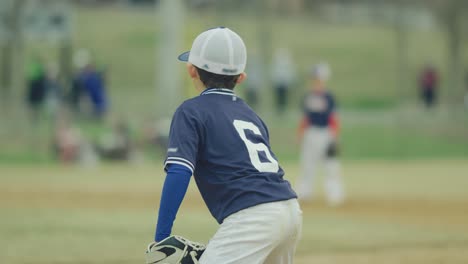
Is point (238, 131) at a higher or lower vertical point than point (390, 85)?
higher

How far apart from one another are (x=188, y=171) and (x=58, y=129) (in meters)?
20.2

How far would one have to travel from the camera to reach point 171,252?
5387 millimetres

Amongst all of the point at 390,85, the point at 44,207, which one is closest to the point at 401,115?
the point at 390,85

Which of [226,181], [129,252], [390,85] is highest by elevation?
[226,181]

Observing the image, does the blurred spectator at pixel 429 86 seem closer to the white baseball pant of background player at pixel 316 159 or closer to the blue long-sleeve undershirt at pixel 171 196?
the white baseball pant of background player at pixel 316 159

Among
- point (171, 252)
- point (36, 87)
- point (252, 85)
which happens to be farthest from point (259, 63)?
point (171, 252)

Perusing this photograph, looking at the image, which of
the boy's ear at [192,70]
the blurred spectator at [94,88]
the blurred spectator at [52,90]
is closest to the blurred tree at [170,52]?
the blurred spectator at [94,88]

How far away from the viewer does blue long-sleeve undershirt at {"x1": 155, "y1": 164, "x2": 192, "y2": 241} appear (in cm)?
532

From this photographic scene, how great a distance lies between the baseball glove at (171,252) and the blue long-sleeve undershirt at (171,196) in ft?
0.13

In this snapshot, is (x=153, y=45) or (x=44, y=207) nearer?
(x=44, y=207)

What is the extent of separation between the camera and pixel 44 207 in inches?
623

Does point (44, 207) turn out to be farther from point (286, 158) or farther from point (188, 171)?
point (286, 158)

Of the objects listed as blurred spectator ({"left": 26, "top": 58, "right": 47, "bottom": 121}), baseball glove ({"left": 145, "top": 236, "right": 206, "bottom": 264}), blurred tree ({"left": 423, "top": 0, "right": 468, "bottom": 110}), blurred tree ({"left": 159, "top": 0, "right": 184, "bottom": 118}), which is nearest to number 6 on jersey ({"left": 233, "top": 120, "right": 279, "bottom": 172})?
baseball glove ({"left": 145, "top": 236, "right": 206, "bottom": 264})

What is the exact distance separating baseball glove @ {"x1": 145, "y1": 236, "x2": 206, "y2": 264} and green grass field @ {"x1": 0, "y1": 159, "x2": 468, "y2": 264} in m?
5.02
